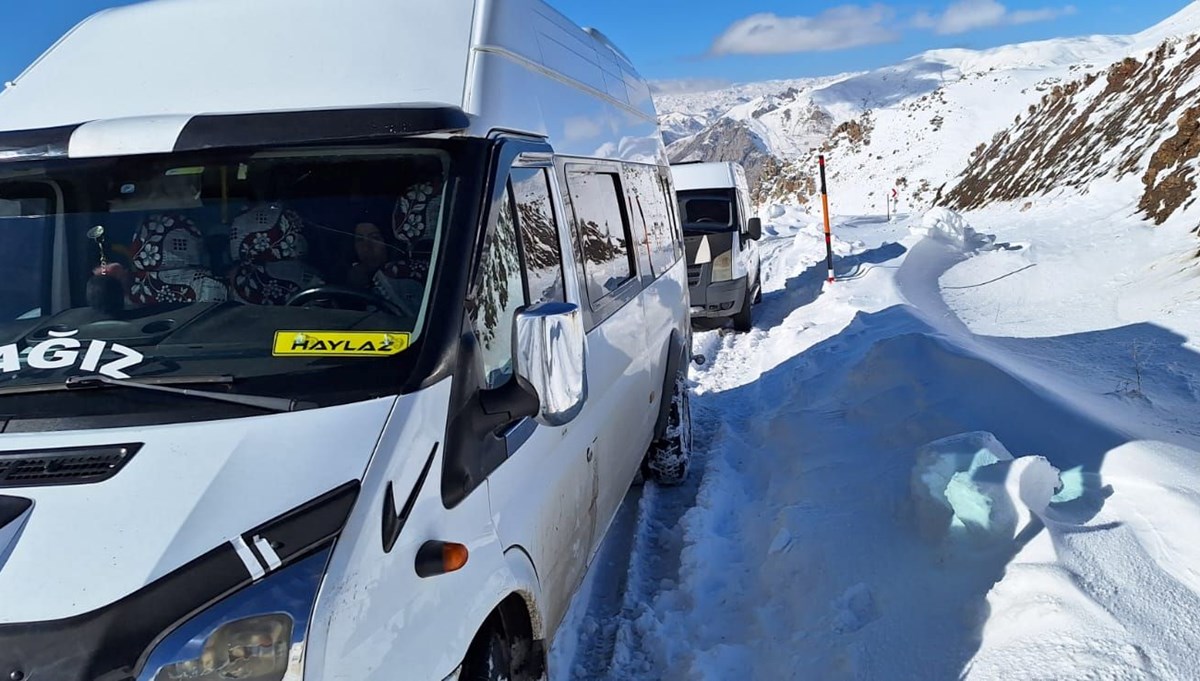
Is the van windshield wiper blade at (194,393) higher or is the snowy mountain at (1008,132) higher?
the snowy mountain at (1008,132)

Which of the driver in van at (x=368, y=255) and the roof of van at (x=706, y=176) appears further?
the roof of van at (x=706, y=176)

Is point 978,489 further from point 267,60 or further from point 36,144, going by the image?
point 36,144

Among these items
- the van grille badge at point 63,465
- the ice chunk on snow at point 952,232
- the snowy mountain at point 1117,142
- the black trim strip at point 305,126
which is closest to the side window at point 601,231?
the black trim strip at point 305,126

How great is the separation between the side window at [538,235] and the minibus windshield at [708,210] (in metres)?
8.65

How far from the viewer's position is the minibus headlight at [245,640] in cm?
175

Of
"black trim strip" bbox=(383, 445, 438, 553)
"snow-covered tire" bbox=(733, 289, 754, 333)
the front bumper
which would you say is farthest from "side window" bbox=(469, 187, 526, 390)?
"snow-covered tire" bbox=(733, 289, 754, 333)

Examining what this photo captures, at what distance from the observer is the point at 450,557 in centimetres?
228

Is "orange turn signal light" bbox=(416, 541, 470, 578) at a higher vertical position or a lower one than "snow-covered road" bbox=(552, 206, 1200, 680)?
higher

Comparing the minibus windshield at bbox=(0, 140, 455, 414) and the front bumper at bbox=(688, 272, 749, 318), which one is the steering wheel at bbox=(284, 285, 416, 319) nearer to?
the minibus windshield at bbox=(0, 140, 455, 414)

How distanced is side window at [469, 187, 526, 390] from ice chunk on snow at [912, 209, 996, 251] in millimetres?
15314

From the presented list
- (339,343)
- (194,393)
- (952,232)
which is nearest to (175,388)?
(194,393)

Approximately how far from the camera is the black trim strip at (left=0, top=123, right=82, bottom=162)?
111 inches

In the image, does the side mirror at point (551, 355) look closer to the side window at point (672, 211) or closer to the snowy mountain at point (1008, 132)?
the side window at point (672, 211)

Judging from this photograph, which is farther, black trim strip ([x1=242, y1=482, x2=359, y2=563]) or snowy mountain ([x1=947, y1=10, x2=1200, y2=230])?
snowy mountain ([x1=947, y1=10, x2=1200, y2=230])
